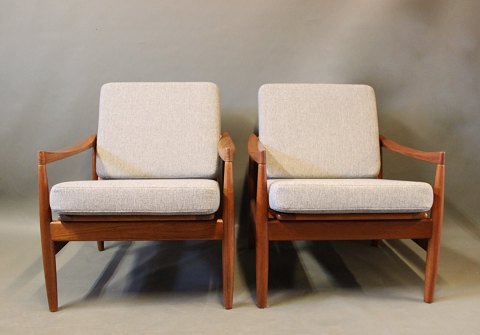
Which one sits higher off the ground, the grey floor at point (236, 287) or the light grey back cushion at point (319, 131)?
the light grey back cushion at point (319, 131)

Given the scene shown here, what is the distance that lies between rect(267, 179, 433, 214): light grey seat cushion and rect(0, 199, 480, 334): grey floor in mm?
344

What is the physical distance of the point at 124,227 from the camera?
1312 mm

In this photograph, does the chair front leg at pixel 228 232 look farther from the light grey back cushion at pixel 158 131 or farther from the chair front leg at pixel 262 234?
the light grey back cushion at pixel 158 131

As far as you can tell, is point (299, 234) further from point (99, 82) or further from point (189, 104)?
point (99, 82)

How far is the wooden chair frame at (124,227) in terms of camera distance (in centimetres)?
130

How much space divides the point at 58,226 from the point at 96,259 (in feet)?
1.88

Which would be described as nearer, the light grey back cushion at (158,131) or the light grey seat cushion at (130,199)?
the light grey seat cushion at (130,199)

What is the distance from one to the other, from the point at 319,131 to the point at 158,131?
698 mm

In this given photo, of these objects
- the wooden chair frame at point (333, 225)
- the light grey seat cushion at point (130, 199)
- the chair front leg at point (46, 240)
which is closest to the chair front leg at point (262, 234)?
the wooden chair frame at point (333, 225)

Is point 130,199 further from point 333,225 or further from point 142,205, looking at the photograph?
point 333,225

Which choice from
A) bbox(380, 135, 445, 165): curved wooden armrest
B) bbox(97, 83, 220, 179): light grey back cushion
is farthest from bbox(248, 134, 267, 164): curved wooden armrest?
bbox(380, 135, 445, 165): curved wooden armrest

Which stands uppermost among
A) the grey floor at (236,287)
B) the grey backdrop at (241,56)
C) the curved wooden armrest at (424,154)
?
the grey backdrop at (241,56)

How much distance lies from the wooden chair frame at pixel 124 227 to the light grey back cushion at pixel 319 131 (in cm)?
46

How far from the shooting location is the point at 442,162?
1.37 m
